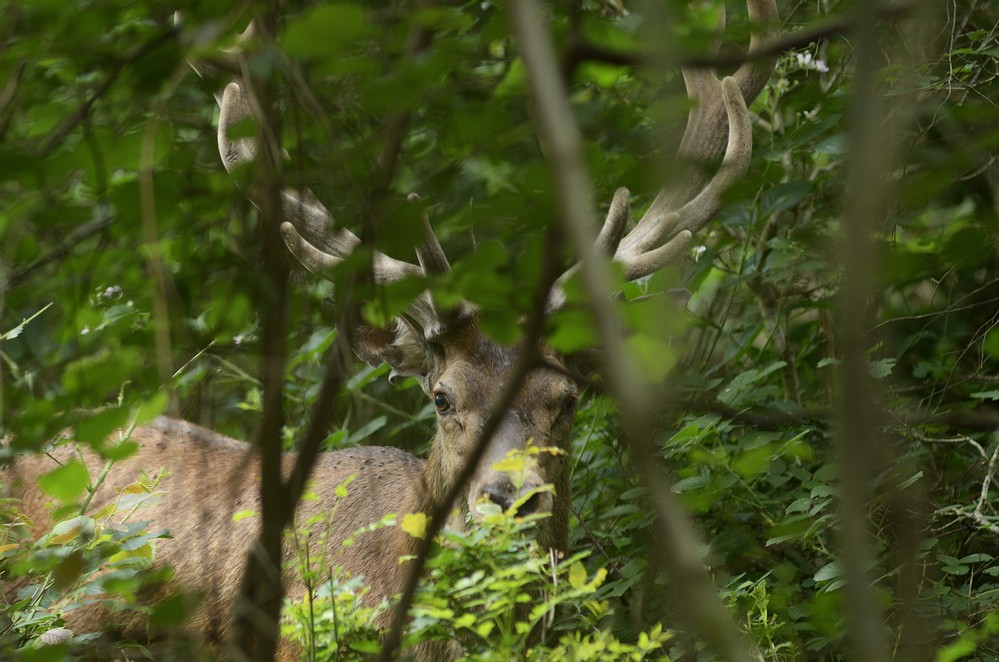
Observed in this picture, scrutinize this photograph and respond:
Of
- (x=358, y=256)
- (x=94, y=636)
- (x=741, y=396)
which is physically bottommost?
(x=741, y=396)

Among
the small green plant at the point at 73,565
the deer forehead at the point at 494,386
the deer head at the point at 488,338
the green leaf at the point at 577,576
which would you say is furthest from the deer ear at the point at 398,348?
the green leaf at the point at 577,576

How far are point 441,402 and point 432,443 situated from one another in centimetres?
31

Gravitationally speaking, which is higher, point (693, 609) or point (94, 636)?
point (693, 609)

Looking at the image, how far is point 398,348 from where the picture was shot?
196 inches

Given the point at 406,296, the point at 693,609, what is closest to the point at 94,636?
the point at 406,296

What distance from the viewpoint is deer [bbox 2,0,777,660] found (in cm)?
423

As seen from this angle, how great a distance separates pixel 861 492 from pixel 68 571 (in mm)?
1927

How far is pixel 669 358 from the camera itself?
7.22ft

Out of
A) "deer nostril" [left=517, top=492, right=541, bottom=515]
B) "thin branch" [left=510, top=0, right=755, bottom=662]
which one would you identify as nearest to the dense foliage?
"thin branch" [left=510, top=0, right=755, bottom=662]

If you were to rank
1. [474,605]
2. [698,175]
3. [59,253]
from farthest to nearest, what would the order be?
[698,175] < [474,605] < [59,253]

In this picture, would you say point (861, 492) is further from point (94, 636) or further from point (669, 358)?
point (94, 636)

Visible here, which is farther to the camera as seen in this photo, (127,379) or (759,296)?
(759,296)

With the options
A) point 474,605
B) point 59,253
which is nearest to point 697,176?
point 474,605

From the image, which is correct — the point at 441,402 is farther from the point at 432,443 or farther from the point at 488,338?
the point at 488,338
